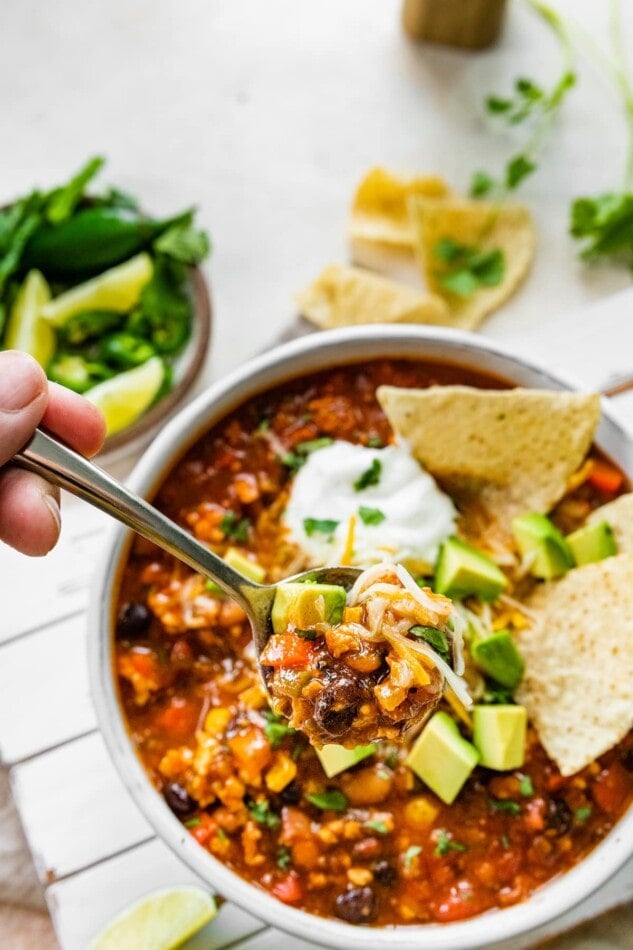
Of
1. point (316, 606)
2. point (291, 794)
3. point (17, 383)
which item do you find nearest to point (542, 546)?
point (316, 606)

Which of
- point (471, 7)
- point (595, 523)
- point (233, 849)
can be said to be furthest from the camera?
point (471, 7)

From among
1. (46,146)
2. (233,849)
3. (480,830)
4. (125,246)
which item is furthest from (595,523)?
(46,146)

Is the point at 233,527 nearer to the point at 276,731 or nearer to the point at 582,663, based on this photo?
the point at 276,731

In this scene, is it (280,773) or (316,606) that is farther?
(280,773)

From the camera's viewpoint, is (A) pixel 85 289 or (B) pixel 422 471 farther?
(A) pixel 85 289

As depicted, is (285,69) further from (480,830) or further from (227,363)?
(480,830)

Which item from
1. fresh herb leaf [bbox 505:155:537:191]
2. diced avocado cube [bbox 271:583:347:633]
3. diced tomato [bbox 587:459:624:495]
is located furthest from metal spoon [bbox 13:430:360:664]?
fresh herb leaf [bbox 505:155:537:191]

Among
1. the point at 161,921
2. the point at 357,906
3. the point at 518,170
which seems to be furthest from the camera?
the point at 518,170
